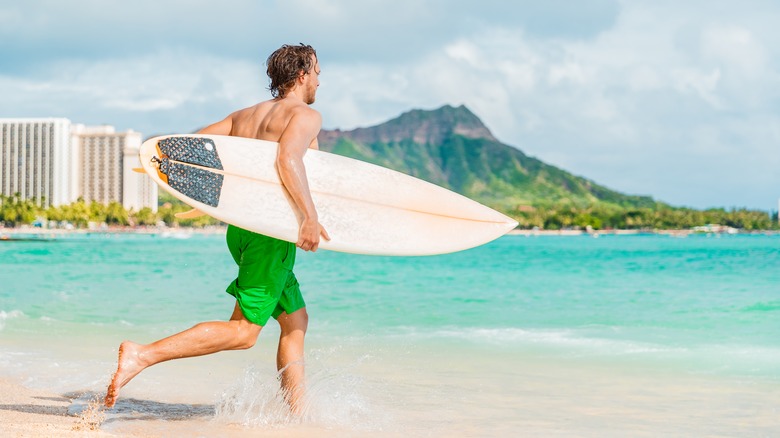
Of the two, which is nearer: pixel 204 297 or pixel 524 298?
pixel 204 297

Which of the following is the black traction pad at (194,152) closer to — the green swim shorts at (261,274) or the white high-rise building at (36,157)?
the green swim shorts at (261,274)

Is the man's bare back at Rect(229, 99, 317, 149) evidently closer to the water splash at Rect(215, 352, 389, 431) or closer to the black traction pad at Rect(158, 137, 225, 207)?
the black traction pad at Rect(158, 137, 225, 207)

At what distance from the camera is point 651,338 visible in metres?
9.15

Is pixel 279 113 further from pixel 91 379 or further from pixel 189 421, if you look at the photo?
pixel 91 379

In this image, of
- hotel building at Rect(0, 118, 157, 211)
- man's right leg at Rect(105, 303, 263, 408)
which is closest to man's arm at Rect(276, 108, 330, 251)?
man's right leg at Rect(105, 303, 263, 408)

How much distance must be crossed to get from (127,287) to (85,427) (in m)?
14.5

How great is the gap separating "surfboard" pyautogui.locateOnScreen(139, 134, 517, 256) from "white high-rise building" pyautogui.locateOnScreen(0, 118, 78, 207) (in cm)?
15140

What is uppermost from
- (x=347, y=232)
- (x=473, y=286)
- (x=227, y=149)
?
(x=227, y=149)

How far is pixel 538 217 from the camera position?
160m

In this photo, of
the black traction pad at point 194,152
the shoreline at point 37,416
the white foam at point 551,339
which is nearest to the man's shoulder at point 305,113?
the black traction pad at point 194,152

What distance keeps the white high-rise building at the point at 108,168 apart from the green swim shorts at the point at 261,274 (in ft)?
507

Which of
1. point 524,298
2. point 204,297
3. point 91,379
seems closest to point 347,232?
point 91,379

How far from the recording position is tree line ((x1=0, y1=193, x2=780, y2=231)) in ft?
397

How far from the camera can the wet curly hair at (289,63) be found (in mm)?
3529
